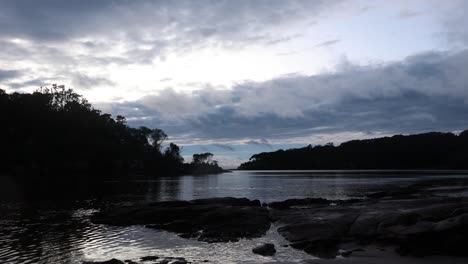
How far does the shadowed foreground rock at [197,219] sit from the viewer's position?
3472cm

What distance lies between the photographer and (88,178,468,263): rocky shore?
85.6 feet

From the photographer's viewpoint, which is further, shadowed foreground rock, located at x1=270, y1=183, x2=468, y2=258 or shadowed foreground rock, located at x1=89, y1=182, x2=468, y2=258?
shadowed foreground rock, located at x1=89, y1=182, x2=468, y2=258

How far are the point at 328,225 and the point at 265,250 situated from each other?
23.7 ft

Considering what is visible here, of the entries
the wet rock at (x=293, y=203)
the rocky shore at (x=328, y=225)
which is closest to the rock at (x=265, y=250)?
the rocky shore at (x=328, y=225)

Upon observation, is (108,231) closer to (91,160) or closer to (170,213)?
(170,213)

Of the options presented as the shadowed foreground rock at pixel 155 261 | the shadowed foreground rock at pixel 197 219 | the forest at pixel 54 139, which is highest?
the forest at pixel 54 139

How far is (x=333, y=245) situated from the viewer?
28422mm

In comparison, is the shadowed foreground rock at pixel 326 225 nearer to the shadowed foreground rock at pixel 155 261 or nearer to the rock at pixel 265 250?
the rock at pixel 265 250

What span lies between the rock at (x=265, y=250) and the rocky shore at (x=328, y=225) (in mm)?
65

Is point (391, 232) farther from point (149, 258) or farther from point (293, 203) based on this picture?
point (293, 203)

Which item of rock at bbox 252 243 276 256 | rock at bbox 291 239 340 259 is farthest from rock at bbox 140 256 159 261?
rock at bbox 291 239 340 259

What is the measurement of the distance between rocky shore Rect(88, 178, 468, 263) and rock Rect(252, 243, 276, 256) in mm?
65

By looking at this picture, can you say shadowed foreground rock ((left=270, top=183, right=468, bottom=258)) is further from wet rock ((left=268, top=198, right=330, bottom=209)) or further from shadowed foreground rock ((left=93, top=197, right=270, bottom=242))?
wet rock ((left=268, top=198, right=330, bottom=209))

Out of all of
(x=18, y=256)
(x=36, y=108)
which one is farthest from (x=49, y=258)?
(x=36, y=108)
